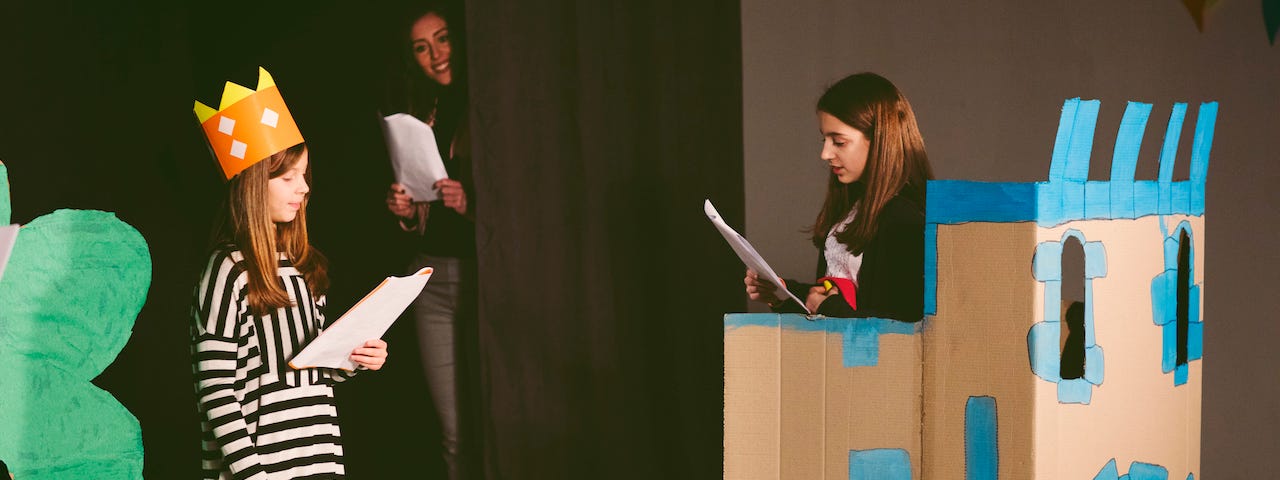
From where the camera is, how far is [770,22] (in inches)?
106

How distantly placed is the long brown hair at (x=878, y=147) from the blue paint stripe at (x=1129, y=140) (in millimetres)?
585

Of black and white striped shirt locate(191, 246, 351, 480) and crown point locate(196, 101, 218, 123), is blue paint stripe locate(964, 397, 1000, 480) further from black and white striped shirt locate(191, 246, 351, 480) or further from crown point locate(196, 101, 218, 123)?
crown point locate(196, 101, 218, 123)

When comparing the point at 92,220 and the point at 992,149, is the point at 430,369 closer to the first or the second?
the point at 92,220

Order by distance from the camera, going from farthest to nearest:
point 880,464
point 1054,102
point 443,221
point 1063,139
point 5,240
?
point 443,221, point 1054,102, point 5,240, point 880,464, point 1063,139

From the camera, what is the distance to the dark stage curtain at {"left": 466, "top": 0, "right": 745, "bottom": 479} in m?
2.59

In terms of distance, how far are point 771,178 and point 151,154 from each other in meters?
1.54

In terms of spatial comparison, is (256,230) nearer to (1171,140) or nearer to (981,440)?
(981,440)

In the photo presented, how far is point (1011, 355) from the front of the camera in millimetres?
1335

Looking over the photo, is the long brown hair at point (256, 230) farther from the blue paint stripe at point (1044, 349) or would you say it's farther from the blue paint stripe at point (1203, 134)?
the blue paint stripe at point (1203, 134)

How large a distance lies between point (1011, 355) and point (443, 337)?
1.76 meters

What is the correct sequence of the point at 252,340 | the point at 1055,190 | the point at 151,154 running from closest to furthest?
the point at 1055,190, the point at 252,340, the point at 151,154

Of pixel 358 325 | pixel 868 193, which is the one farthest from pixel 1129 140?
pixel 358 325

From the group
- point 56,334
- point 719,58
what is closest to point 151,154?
point 56,334

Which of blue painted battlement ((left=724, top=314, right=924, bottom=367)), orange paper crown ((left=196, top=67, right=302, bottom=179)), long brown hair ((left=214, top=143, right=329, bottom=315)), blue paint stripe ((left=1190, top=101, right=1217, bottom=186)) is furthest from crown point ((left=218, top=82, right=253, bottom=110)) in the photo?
blue paint stripe ((left=1190, top=101, right=1217, bottom=186))
